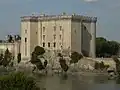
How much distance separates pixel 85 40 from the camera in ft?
206

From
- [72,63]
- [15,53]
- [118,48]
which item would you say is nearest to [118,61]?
[72,63]

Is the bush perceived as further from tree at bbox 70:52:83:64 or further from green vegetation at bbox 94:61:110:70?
tree at bbox 70:52:83:64

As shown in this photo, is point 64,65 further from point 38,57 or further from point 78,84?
point 78,84

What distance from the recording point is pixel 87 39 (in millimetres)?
63281

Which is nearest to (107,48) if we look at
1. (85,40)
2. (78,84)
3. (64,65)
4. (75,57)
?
(85,40)

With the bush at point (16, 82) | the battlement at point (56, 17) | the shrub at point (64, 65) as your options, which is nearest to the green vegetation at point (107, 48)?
the battlement at point (56, 17)

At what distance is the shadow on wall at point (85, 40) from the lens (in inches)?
2459

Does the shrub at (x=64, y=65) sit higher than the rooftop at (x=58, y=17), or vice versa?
the rooftop at (x=58, y=17)

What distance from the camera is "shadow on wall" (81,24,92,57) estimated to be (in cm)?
6247

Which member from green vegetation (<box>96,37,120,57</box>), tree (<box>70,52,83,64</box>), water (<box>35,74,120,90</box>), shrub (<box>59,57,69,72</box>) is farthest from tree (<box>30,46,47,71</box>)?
green vegetation (<box>96,37,120,57</box>)

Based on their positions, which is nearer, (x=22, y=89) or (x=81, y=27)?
(x=22, y=89)

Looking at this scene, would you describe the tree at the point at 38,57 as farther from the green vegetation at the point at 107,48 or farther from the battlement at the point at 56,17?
the green vegetation at the point at 107,48

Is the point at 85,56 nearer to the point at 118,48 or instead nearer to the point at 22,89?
the point at 118,48

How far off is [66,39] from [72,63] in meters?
4.71
